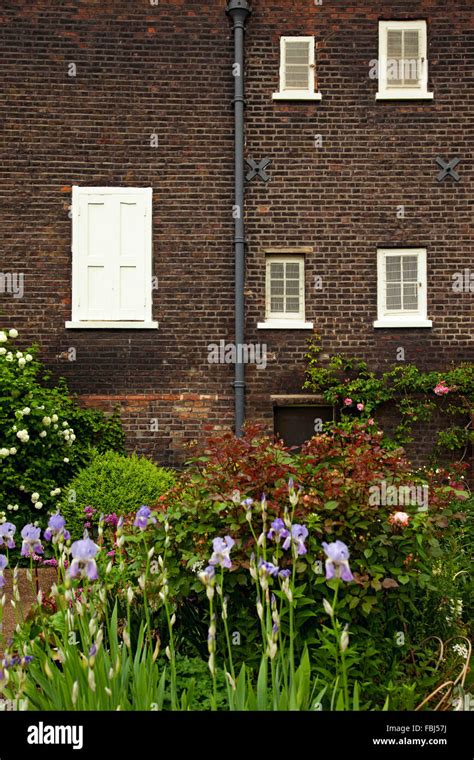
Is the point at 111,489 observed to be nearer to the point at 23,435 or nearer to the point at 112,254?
the point at 23,435

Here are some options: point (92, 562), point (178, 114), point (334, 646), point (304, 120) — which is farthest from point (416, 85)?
point (92, 562)

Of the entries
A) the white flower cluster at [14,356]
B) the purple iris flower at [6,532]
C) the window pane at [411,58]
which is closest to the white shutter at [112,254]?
the white flower cluster at [14,356]

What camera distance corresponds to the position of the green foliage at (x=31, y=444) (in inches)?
392

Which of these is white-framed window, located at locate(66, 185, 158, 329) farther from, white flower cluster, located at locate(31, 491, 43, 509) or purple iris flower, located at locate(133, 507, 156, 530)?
purple iris flower, located at locate(133, 507, 156, 530)

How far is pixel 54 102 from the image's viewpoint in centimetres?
1198

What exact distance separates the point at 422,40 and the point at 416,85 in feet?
2.20

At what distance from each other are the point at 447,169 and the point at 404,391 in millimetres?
3299

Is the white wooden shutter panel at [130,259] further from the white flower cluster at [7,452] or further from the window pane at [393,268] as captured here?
the window pane at [393,268]

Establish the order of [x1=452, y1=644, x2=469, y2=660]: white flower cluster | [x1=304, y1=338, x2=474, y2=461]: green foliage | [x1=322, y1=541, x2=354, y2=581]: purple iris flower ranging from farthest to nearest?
[x1=304, y1=338, x2=474, y2=461]: green foliage → [x1=452, y1=644, x2=469, y2=660]: white flower cluster → [x1=322, y1=541, x2=354, y2=581]: purple iris flower

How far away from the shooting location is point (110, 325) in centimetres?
1177

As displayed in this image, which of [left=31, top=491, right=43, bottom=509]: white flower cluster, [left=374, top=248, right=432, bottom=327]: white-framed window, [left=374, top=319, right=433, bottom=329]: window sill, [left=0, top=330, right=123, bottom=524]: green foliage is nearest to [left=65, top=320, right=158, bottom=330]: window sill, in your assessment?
[left=0, top=330, right=123, bottom=524]: green foliage

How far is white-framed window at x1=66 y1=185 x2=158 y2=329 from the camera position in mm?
11820

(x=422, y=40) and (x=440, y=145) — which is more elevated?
(x=422, y=40)
